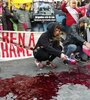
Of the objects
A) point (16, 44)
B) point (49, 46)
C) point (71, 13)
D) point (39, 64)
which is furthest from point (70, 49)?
point (71, 13)

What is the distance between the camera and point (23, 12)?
44.0ft

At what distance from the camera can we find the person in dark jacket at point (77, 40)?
10.5m

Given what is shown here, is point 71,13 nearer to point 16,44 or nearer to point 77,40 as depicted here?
point 77,40

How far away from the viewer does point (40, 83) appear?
819 centimetres

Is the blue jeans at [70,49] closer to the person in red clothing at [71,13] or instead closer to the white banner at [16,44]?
the white banner at [16,44]

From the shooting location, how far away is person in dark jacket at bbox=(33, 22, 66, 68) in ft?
30.9

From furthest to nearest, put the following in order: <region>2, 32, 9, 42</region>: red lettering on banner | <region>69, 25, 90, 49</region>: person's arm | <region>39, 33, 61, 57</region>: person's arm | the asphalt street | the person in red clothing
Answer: the person in red clothing < <region>2, 32, 9, 42</region>: red lettering on banner < <region>69, 25, 90, 49</region>: person's arm < <region>39, 33, 61, 57</region>: person's arm < the asphalt street

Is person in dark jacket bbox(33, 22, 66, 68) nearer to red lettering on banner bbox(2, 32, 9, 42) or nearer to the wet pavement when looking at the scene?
the wet pavement

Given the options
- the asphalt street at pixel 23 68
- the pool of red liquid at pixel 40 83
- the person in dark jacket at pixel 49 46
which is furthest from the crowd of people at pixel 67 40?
the pool of red liquid at pixel 40 83

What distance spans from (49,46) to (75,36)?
1.25m

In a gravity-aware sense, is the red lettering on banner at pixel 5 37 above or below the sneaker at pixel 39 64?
above

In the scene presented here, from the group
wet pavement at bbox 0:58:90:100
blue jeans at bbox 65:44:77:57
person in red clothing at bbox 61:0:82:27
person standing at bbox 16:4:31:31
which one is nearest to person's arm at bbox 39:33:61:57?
wet pavement at bbox 0:58:90:100

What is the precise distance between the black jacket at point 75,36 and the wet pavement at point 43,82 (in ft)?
1.99

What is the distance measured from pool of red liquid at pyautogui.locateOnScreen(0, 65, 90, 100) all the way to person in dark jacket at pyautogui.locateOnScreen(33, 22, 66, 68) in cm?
62
